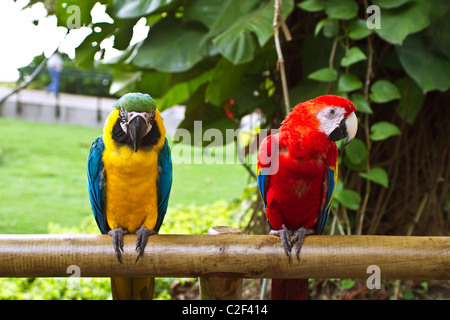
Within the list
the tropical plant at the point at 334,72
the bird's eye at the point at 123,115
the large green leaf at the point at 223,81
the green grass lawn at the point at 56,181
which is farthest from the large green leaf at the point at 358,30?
the green grass lawn at the point at 56,181

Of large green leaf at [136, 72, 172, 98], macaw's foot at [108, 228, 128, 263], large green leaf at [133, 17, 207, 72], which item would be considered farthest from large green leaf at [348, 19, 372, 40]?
macaw's foot at [108, 228, 128, 263]

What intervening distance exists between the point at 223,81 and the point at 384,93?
593 millimetres

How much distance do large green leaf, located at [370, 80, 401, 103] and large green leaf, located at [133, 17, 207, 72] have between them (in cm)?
66

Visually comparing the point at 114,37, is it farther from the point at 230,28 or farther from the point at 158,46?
the point at 230,28

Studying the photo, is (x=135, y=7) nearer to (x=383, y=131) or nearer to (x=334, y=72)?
(x=334, y=72)

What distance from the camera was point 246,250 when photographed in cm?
100

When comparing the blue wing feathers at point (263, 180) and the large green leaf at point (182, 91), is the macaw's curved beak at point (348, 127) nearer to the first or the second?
the blue wing feathers at point (263, 180)

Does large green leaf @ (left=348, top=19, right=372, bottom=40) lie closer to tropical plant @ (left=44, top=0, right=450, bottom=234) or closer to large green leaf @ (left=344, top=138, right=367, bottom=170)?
tropical plant @ (left=44, top=0, right=450, bottom=234)

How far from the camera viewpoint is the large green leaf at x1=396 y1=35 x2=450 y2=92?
1.47 m

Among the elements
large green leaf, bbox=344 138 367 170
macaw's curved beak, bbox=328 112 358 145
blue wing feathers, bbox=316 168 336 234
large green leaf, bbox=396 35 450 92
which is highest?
large green leaf, bbox=396 35 450 92

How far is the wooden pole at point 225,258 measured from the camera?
3.24 feet
